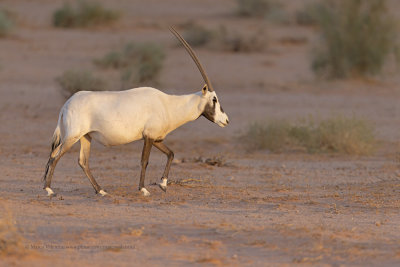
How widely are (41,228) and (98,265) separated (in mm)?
1164

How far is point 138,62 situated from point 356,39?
19.7ft

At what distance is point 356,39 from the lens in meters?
21.7

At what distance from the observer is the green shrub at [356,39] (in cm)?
2145

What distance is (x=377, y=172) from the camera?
1128 centimetres

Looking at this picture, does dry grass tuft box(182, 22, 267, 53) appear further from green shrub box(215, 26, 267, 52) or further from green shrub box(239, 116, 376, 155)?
green shrub box(239, 116, 376, 155)

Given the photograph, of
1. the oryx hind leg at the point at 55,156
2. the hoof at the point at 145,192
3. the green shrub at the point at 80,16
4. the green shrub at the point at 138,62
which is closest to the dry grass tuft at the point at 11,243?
the oryx hind leg at the point at 55,156

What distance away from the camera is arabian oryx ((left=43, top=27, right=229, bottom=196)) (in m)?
7.92

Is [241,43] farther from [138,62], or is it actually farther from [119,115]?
[119,115]

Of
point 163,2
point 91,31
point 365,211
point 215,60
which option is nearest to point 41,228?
point 365,211

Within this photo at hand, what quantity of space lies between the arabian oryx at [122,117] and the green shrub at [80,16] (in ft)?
81.9

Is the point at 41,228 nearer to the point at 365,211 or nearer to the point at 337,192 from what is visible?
the point at 365,211

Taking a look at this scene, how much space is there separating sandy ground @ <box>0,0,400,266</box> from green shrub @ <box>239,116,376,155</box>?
13.1 inches

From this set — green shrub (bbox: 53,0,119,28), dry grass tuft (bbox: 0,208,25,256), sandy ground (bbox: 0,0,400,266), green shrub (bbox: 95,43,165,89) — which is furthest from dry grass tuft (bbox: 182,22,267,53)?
dry grass tuft (bbox: 0,208,25,256)

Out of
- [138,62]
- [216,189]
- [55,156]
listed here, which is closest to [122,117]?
[55,156]
